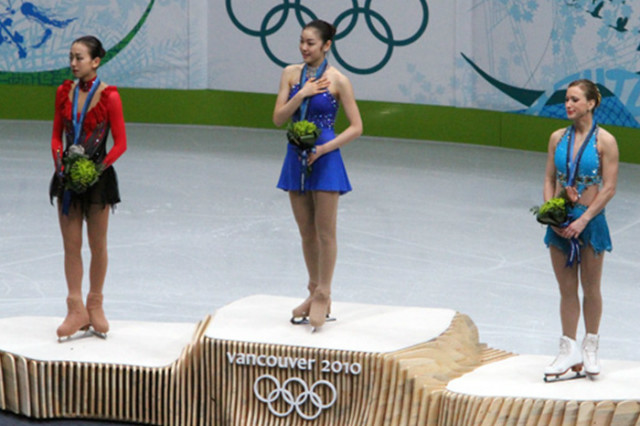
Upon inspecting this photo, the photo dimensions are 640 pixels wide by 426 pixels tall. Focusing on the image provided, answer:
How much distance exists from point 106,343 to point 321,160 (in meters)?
1.42

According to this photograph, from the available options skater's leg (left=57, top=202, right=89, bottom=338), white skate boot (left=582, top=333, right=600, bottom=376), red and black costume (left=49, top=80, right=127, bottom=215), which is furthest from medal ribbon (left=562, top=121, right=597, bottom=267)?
skater's leg (left=57, top=202, right=89, bottom=338)

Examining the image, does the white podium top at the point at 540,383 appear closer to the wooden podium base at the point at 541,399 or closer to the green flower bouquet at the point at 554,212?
the wooden podium base at the point at 541,399

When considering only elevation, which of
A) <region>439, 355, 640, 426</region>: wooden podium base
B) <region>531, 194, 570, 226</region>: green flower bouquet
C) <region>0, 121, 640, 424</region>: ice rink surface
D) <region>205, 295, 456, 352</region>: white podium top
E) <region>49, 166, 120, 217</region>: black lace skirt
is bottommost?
<region>0, 121, 640, 424</region>: ice rink surface

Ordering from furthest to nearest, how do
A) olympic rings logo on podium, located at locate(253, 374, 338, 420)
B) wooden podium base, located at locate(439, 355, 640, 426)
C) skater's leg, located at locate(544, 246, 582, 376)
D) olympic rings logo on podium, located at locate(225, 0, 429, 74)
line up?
olympic rings logo on podium, located at locate(225, 0, 429, 74), olympic rings logo on podium, located at locate(253, 374, 338, 420), skater's leg, located at locate(544, 246, 582, 376), wooden podium base, located at locate(439, 355, 640, 426)

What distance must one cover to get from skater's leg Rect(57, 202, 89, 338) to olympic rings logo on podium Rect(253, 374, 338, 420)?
1.00 metres

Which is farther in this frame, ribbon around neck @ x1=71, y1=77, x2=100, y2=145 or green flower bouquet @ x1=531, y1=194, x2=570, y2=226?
ribbon around neck @ x1=71, y1=77, x2=100, y2=145

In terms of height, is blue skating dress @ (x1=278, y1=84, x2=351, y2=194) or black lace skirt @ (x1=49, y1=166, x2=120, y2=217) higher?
blue skating dress @ (x1=278, y1=84, x2=351, y2=194)

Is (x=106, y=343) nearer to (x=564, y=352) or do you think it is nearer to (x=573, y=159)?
(x=564, y=352)

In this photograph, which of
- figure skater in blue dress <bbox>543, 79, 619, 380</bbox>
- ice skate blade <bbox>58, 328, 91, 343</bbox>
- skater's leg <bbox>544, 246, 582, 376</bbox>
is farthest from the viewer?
ice skate blade <bbox>58, 328, 91, 343</bbox>

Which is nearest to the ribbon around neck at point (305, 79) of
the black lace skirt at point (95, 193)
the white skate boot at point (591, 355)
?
the black lace skirt at point (95, 193)

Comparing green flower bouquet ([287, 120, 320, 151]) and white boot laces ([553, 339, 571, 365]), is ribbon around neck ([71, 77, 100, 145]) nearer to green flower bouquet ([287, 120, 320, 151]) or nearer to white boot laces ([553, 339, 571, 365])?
green flower bouquet ([287, 120, 320, 151])

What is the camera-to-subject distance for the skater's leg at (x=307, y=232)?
17.8 ft

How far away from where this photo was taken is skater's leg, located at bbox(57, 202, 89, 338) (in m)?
5.44

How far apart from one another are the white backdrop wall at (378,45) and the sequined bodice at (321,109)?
7.37 meters
